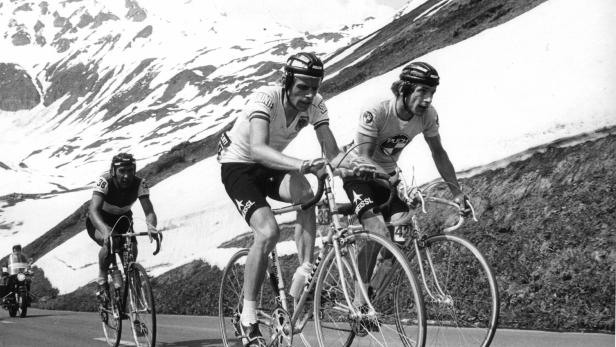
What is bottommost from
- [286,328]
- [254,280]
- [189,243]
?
[286,328]

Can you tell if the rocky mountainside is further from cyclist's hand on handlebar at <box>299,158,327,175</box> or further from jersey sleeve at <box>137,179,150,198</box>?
cyclist's hand on handlebar at <box>299,158,327,175</box>

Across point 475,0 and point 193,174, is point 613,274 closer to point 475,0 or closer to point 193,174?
point 193,174

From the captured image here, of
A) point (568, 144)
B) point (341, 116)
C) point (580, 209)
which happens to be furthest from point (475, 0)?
point (580, 209)

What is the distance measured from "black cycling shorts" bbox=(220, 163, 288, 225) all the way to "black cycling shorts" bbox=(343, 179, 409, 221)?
672 mm

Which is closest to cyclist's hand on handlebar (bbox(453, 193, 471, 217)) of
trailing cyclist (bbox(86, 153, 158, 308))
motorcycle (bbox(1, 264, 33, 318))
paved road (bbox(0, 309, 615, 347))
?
paved road (bbox(0, 309, 615, 347))

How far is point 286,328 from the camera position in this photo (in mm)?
5953

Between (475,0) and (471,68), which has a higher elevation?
(475,0)

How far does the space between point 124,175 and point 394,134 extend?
12.6ft

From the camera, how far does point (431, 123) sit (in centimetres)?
703

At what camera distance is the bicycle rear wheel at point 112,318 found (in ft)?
29.9

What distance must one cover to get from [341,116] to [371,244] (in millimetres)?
16728

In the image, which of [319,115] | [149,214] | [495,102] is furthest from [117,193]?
[495,102]

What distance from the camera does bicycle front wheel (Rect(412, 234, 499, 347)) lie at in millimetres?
5605

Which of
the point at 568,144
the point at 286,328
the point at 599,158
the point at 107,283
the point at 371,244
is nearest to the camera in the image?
the point at 371,244
